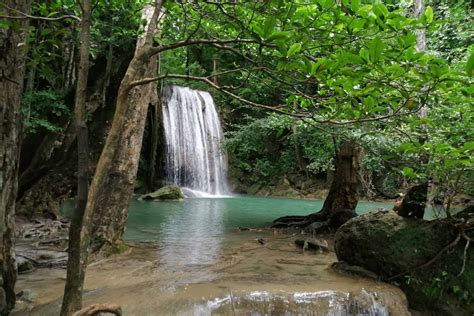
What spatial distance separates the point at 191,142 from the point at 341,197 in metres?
13.7

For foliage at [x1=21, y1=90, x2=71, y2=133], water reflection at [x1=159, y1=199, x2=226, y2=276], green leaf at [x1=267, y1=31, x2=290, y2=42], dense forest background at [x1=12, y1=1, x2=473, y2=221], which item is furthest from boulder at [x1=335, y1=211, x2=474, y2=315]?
foliage at [x1=21, y1=90, x2=71, y2=133]

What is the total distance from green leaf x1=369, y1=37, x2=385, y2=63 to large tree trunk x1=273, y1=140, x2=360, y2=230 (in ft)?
24.5

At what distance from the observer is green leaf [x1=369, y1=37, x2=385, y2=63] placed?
1833 millimetres

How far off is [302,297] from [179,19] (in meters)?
3.38

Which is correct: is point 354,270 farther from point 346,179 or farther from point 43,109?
point 43,109

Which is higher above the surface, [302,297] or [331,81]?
[331,81]

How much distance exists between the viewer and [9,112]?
3.01m

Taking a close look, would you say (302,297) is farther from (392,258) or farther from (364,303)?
(392,258)

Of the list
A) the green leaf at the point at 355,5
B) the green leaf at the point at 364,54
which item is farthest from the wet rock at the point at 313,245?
the green leaf at the point at 355,5

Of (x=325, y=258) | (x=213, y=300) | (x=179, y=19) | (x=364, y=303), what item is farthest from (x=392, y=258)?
(x=179, y=19)

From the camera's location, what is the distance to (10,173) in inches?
122

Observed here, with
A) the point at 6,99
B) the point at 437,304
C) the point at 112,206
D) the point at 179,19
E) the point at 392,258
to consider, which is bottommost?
the point at 437,304

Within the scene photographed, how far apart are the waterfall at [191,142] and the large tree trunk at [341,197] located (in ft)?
39.7

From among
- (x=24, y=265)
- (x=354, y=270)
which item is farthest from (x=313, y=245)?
(x=24, y=265)
